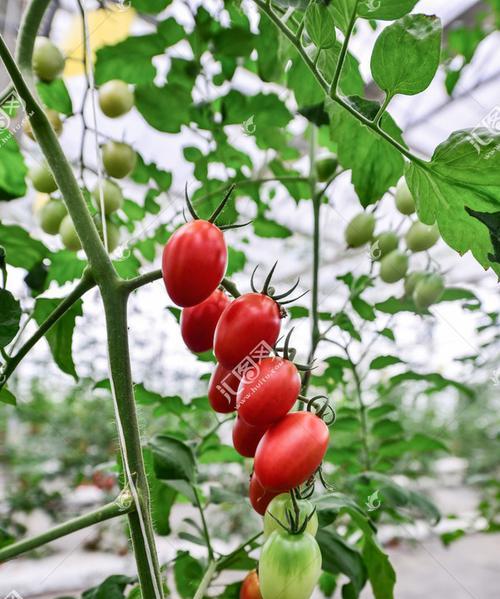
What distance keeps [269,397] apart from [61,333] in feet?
0.69

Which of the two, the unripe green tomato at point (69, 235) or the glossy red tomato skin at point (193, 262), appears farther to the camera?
the unripe green tomato at point (69, 235)

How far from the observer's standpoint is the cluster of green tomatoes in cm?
57

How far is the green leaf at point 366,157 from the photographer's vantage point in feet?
1.35

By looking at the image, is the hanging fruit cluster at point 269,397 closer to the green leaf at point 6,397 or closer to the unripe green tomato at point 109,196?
the green leaf at point 6,397

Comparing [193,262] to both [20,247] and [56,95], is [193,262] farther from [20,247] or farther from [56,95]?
[56,95]

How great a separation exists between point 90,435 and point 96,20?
1764 millimetres

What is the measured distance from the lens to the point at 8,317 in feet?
1.12

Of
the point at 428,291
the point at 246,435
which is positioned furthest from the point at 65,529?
the point at 428,291

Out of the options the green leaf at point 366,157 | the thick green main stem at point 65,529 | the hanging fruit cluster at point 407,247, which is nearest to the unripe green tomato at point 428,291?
the hanging fruit cluster at point 407,247

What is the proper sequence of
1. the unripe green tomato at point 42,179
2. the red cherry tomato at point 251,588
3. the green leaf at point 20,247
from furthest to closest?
the unripe green tomato at point 42,179 < the green leaf at point 20,247 < the red cherry tomato at point 251,588

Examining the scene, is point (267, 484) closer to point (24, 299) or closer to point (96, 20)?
point (24, 299)

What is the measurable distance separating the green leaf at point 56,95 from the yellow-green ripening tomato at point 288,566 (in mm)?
514

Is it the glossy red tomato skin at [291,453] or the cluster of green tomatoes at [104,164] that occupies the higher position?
the cluster of green tomatoes at [104,164]

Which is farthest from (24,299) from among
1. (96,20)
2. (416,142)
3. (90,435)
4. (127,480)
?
(416,142)
